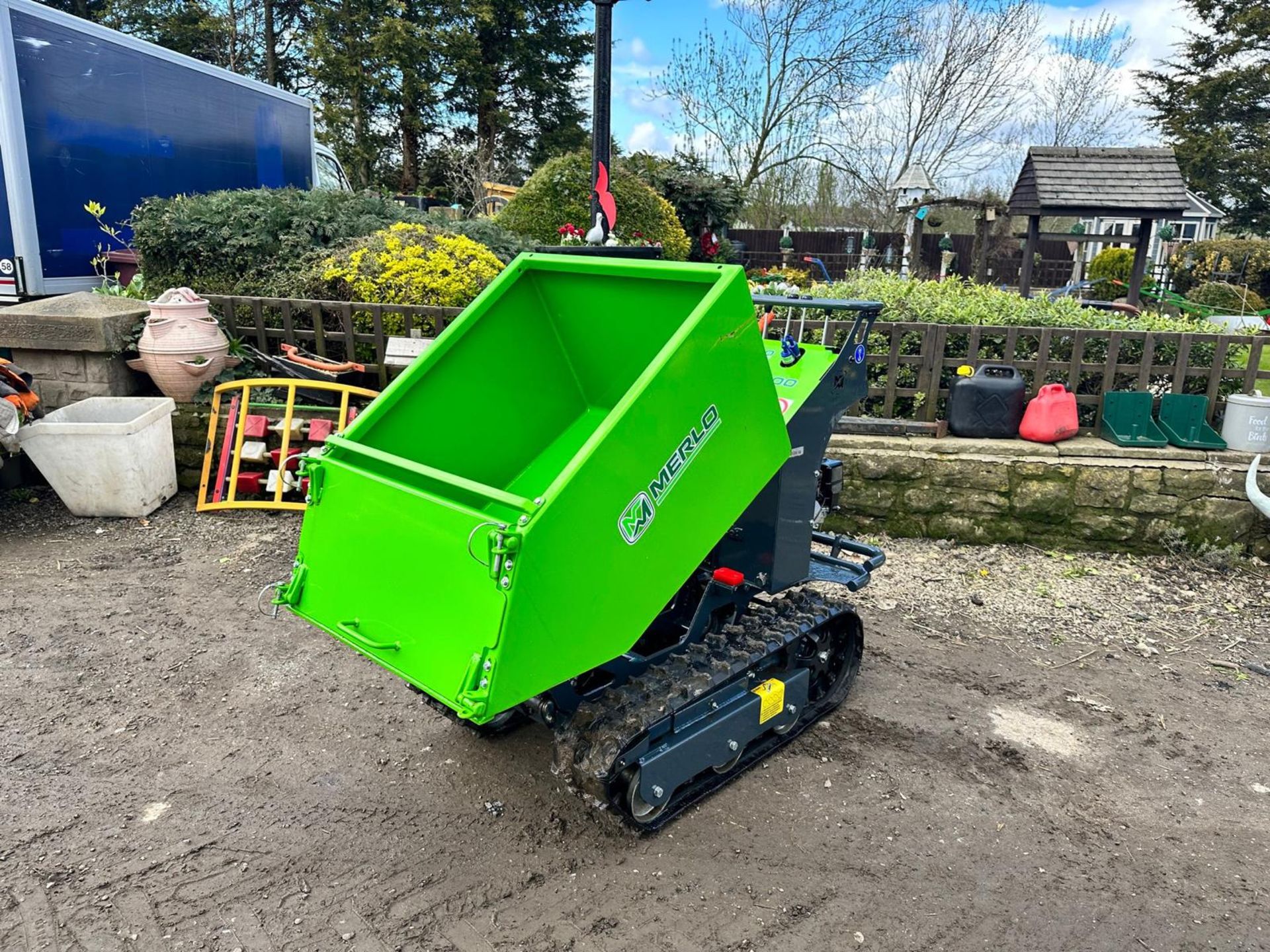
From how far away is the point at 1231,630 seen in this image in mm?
4656

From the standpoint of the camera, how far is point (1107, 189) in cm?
1130

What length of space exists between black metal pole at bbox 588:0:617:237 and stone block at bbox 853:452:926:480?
7.00ft

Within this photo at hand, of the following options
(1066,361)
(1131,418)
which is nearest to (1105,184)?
(1066,361)

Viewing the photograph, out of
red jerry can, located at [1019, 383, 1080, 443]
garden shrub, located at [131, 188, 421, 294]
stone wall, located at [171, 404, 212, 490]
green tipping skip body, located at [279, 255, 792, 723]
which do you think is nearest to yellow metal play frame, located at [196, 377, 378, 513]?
stone wall, located at [171, 404, 212, 490]

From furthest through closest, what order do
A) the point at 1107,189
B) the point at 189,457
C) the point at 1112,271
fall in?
the point at 1112,271
the point at 1107,189
the point at 189,457

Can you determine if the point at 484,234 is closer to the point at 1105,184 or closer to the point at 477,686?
the point at 477,686

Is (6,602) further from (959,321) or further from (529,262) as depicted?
(959,321)

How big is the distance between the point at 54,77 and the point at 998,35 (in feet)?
82.1

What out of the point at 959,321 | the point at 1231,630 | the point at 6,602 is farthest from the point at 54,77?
the point at 1231,630

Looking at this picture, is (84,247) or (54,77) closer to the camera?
(54,77)

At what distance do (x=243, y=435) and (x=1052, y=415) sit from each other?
17.3ft

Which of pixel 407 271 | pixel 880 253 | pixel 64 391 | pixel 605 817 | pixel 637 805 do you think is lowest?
pixel 605 817

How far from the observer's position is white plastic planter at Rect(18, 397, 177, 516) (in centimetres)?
554

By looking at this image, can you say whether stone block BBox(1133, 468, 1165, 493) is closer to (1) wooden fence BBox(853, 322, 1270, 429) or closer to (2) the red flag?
(1) wooden fence BBox(853, 322, 1270, 429)
